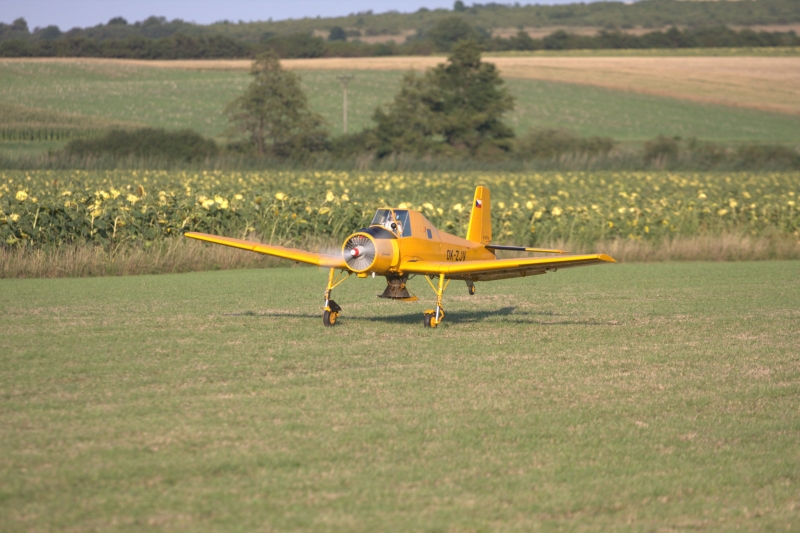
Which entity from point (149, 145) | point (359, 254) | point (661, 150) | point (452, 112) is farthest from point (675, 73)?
point (359, 254)

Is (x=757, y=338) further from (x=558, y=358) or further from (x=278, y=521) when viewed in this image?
(x=278, y=521)

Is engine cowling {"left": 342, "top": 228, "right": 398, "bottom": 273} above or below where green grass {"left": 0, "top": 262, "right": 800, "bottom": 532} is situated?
above

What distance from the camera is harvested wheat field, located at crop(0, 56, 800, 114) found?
296 feet

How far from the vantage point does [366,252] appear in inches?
438

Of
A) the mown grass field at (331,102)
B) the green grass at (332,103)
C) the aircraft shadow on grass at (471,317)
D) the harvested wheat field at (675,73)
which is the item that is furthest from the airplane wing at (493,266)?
the harvested wheat field at (675,73)

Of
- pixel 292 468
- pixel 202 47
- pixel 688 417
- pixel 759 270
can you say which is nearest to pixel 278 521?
pixel 292 468

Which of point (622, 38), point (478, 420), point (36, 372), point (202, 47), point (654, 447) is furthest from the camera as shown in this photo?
point (622, 38)

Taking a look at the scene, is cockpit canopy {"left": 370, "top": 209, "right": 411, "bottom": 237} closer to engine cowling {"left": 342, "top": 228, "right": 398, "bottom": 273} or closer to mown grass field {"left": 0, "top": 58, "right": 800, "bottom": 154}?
engine cowling {"left": 342, "top": 228, "right": 398, "bottom": 273}

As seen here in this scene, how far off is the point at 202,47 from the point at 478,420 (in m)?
113

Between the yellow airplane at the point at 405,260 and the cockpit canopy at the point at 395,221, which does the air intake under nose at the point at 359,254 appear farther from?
the cockpit canopy at the point at 395,221

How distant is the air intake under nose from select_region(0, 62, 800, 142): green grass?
59.5 meters

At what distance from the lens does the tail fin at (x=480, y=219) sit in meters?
13.4

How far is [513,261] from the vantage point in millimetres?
11297

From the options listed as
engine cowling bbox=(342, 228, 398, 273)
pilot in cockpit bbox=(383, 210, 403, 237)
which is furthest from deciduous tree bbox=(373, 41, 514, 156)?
engine cowling bbox=(342, 228, 398, 273)
